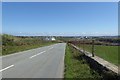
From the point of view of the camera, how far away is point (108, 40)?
7331 centimetres

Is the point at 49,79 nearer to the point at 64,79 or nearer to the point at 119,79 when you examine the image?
the point at 64,79

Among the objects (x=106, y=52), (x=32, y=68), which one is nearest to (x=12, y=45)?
(x=106, y=52)

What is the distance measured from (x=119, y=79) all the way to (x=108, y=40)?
65675mm

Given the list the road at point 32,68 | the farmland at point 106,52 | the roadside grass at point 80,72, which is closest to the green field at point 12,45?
the farmland at point 106,52

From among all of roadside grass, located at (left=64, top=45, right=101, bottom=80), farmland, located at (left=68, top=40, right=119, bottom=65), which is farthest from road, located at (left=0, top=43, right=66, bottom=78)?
farmland, located at (left=68, top=40, right=119, bottom=65)

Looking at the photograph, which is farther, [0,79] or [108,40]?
[108,40]

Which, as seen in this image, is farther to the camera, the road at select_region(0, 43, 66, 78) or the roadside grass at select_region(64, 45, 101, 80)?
the road at select_region(0, 43, 66, 78)

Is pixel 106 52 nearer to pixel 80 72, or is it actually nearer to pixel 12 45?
pixel 80 72

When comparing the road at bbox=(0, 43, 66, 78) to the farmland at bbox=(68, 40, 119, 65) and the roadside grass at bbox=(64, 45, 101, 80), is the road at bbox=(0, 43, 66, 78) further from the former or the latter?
the farmland at bbox=(68, 40, 119, 65)

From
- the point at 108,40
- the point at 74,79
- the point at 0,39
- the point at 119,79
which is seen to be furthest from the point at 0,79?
the point at 108,40

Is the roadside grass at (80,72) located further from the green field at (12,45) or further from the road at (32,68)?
the green field at (12,45)

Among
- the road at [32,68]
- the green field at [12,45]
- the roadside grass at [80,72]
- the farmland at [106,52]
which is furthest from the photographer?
the green field at [12,45]

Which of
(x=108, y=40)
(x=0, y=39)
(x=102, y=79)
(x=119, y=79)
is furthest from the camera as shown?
(x=108, y=40)

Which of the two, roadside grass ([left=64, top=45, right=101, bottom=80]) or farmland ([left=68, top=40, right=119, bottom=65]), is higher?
farmland ([left=68, top=40, right=119, bottom=65])
